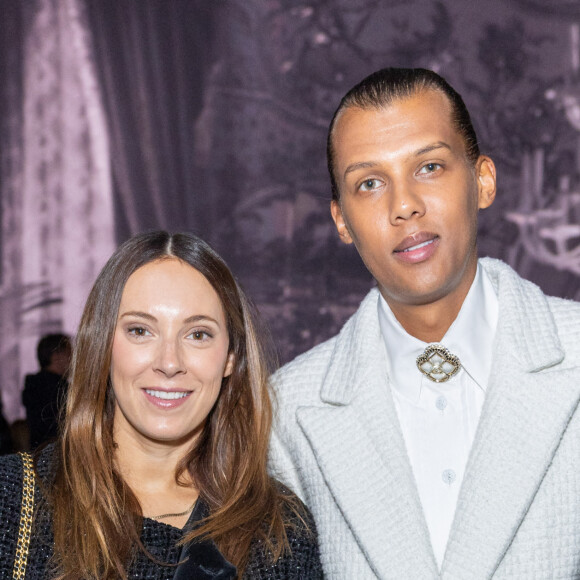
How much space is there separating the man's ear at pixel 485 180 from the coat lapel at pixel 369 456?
409 mm

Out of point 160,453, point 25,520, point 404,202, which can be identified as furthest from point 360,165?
point 25,520

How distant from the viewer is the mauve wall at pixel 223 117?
586 centimetres

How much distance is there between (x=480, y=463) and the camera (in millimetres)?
1956

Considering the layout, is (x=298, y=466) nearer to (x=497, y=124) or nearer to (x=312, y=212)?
(x=312, y=212)

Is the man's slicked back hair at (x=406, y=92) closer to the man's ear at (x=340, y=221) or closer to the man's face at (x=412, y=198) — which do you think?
the man's face at (x=412, y=198)

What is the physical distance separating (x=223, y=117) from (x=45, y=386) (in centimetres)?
222

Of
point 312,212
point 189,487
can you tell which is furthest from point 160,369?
point 312,212

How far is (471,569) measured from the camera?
190 centimetres

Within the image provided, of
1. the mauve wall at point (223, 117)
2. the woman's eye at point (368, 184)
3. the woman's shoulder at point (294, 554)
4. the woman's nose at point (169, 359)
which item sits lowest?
the woman's shoulder at point (294, 554)

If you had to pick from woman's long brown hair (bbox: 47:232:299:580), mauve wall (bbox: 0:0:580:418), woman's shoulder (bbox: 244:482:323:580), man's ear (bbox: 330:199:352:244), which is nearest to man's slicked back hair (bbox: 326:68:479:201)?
man's ear (bbox: 330:199:352:244)

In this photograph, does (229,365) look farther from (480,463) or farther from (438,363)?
(480,463)

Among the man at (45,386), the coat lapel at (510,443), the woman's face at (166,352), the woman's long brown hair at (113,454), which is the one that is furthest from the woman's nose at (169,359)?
the man at (45,386)

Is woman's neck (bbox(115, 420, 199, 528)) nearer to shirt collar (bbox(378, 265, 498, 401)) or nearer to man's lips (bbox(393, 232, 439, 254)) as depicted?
shirt collar (bbox(378, 265, 498, 401))

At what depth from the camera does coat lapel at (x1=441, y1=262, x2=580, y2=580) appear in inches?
74.8
